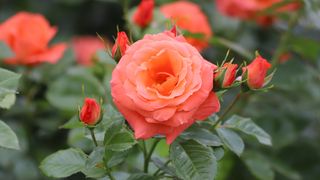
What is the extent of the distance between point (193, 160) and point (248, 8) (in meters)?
0.88

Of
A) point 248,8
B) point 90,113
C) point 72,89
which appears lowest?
point 72,89

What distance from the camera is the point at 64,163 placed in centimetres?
102

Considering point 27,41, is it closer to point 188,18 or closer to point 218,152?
point 188,18

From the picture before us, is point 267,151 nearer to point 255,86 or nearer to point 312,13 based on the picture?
point 312,13

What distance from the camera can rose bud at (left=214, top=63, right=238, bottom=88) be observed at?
3.05 ft

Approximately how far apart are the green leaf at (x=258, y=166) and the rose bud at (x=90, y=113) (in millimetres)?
534

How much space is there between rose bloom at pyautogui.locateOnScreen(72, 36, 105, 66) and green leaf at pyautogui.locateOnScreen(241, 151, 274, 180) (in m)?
0.61

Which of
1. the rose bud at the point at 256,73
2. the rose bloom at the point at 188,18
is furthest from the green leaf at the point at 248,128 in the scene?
the rose bloom at the point at 188,18

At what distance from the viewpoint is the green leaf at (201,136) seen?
3.21 ft

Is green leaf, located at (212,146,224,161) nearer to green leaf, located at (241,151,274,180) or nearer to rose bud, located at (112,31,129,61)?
rose bud, located at (112,31,129,61)

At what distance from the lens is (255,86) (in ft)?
3.22

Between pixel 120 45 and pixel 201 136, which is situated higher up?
pixel 120 45

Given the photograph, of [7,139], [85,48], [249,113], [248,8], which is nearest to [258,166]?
[249,113]

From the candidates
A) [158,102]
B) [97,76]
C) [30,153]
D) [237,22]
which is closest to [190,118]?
[158,102]
